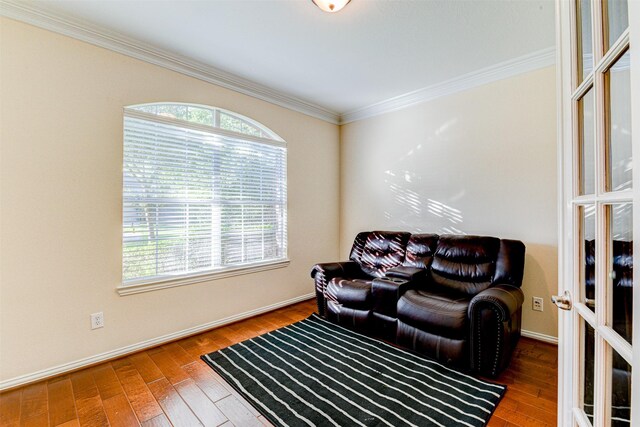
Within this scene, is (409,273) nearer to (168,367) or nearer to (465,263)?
(465,263)

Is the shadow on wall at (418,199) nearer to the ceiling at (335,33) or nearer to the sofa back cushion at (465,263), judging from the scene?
the sofa back cushion at (465,263)

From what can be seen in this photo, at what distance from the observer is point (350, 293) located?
271cm

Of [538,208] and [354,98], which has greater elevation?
[354,98]

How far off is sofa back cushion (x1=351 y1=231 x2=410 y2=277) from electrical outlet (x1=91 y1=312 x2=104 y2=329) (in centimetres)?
252

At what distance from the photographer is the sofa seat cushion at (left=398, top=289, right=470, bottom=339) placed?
6.58 ft

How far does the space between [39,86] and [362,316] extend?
3.13m

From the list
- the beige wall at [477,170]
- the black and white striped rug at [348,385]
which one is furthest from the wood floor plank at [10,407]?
the beige wall at [477,170]

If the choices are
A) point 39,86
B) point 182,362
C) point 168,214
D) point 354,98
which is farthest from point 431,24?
point 182,362

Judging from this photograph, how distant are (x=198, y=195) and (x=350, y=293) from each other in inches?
70.7

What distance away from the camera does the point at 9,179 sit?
1.89 m

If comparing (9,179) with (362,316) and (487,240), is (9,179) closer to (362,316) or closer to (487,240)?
(362,316)

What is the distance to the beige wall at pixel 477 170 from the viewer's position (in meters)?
2.57

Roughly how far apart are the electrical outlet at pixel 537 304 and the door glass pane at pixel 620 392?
232 centimetres

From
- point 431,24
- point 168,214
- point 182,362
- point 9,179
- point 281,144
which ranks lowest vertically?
point 182,362
